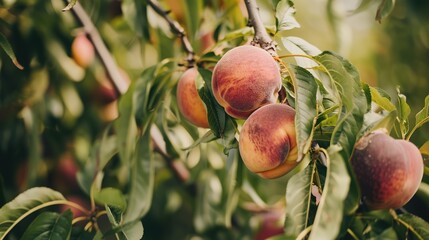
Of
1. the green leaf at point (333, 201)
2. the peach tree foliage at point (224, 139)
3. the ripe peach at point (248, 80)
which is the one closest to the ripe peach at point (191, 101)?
the peach tree foliage at point (224, 139)

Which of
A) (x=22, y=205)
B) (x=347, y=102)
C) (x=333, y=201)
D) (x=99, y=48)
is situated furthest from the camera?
(x=99, y=48)

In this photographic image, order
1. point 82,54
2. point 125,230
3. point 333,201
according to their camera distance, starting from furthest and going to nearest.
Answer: point 82,54
point 125,230
point 333,201

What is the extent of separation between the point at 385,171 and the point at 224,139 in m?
0.25

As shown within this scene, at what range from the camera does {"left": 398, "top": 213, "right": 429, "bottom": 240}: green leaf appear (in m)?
0.78

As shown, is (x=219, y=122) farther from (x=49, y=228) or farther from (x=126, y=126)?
(x=49, y=228)

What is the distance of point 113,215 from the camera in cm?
89

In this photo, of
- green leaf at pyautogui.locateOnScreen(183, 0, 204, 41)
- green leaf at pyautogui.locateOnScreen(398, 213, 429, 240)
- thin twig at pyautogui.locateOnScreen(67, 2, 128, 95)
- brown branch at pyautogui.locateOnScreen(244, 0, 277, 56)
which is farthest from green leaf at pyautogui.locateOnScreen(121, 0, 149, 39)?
green leaf at pyautogui.locateOnScreen(398, 213, 429, 240)

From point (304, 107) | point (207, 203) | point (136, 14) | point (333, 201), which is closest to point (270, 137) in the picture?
point (304, 107)

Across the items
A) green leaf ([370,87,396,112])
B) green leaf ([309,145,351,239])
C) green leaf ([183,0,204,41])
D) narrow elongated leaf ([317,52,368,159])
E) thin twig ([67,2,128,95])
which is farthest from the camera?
thin twig ([67,2,128,95])

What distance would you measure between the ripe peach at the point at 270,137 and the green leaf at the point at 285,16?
0.18 meters

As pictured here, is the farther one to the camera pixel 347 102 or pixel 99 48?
pixel 99 48

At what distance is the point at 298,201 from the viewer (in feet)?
2.46

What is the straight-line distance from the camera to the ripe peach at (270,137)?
2.58ft

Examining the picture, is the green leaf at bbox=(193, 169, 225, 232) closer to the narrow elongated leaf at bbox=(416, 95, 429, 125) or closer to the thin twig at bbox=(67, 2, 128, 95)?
the thin twig at bbox=(67, 2, 128, 95)
